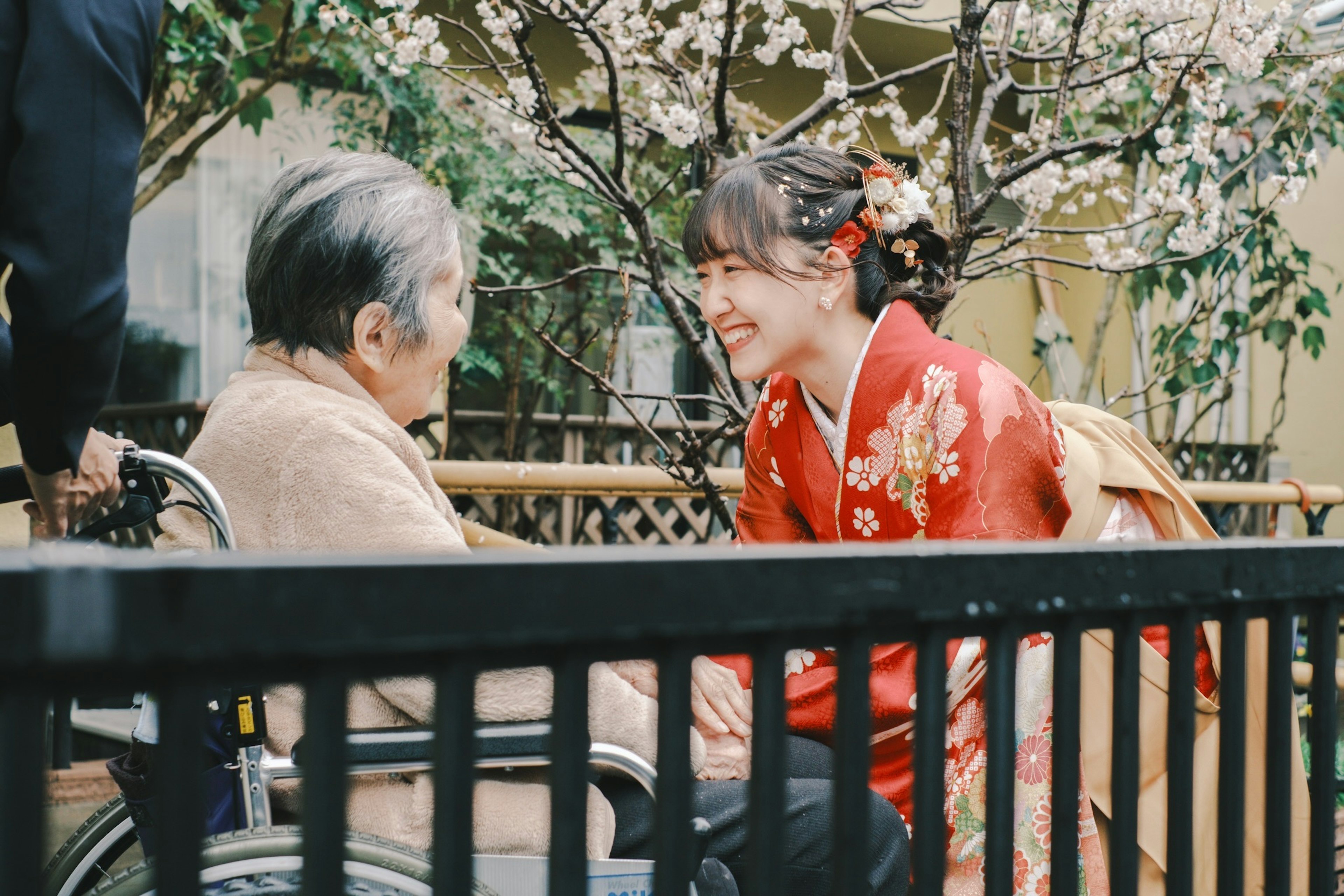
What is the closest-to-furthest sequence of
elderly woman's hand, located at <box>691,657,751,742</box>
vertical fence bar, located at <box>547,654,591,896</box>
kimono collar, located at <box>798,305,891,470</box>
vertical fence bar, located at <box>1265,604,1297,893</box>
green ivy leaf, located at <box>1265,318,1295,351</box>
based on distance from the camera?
1. vertical fence bar, located at <box>547,654,591,896</box>
2. vertical fence bar, located at <box>1265,604,1297,893</box>
3. elderly woman's hand, located at <box>691,657,751,742</box>
4. kimono collar, located at <box>798,305,891,470</box>
5. green ivy leaf, located at <box>1265,318,1295,351</box>

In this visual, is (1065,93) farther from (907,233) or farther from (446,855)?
(446,855)

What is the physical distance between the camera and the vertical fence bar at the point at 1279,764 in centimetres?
96

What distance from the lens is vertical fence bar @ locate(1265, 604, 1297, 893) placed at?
37.7 inches

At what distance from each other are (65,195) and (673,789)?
122 centimetres

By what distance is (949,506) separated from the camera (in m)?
1.83

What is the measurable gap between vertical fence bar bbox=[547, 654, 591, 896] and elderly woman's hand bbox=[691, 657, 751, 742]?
1074 millimetres

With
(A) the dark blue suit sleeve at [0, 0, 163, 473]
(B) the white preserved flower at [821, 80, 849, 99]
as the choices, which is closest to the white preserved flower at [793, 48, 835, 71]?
(B) the white preserved flower at [821, 80, 849, 99]

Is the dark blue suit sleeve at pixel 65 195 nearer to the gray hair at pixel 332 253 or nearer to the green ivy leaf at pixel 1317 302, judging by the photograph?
the gray hair at pixel 332 253

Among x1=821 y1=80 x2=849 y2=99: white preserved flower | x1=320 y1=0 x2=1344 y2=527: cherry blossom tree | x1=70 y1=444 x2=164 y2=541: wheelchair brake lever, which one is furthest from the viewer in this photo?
x1=821 y1=80 x2=849 y2=99: white preserved flower

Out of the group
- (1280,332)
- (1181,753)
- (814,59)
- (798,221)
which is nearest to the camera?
(1181,753)

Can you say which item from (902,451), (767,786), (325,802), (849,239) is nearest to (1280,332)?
(849,239)

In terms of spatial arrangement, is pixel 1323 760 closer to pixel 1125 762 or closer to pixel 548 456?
pixel 1125 762

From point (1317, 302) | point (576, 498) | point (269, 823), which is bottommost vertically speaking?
→ point (269, 823)

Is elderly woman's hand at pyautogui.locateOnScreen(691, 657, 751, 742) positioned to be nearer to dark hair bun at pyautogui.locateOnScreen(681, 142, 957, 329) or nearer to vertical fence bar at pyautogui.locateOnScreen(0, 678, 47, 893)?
dark hair bun at pyautogui.locateOnScreen(681, 142, 957, 329)
